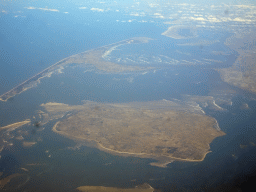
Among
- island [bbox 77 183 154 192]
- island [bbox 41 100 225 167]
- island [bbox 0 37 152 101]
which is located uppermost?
island [bbox 0 37 152 101]

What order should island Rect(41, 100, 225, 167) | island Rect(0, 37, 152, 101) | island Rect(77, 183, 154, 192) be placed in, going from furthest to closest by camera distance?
island Rect(0, 37, 152, 101)
island Rect(41, 100, 225, 167)
island Rect(77, 183, 154, 192)

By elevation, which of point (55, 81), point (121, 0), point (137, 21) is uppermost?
point (121, 0)

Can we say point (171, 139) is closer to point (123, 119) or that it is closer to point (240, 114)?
point (123, 119)

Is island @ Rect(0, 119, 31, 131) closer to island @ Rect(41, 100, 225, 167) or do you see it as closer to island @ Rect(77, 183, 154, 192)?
island @ Rect(41, 100, 225, 167)

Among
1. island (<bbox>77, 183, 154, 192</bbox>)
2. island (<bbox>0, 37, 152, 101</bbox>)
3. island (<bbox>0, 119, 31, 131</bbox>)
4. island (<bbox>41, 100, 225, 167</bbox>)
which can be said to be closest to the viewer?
island (<bbox>77, 183, 154, 192</bbox>)

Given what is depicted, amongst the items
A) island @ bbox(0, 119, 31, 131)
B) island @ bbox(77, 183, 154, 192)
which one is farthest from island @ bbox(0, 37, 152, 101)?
island @ bbox(77, 183, 154, 192)

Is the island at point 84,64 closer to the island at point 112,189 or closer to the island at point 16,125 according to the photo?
the island at point 16,125

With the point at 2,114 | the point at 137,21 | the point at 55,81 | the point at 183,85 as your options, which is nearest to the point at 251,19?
the point at 137,21

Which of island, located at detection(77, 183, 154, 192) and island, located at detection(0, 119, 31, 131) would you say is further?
island, located at detection(0, 119, 31, 131)

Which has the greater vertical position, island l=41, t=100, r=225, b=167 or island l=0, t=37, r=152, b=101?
island l=0, t=37, r=152, b=101
